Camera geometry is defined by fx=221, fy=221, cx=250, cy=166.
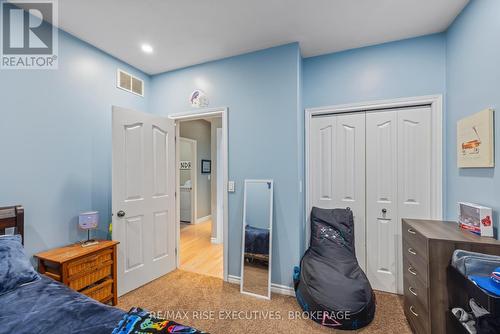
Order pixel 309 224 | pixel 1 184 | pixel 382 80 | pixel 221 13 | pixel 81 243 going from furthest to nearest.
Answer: pixel 309 224 < pixel 382 80 < pixel 81 243 < pixel 221 13 < pixel 1 184

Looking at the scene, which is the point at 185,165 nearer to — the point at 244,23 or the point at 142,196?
the point at 142,196

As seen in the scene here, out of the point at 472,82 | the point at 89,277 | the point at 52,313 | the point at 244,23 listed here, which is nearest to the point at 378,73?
the point at 472,82

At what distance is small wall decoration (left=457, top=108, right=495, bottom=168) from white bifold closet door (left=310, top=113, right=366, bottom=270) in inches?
32.2

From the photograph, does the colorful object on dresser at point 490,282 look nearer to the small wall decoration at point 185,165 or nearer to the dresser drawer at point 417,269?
the dresser drawer at point 417,269

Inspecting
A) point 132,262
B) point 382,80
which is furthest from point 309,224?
point 132,262

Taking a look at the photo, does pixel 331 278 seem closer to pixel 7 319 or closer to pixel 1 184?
pixel 7 319

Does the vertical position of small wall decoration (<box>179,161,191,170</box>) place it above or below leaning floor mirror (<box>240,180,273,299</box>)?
above

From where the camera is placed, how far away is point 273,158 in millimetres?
2533

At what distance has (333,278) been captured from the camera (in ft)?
6.67

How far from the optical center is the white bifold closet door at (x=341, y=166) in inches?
100

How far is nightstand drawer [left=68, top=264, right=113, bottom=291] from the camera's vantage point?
1.90 meters

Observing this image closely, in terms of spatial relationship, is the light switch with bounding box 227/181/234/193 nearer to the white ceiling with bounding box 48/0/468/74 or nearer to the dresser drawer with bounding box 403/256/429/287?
the white ceiling with bounding box 48/0/468/74

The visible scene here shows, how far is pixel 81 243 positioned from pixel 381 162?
3.27 metres

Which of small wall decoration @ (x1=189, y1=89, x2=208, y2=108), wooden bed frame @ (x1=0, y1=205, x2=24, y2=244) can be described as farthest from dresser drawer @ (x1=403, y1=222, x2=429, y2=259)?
wooden bed frame @ (x1=0, y1=205, x2=24, y2=244)
